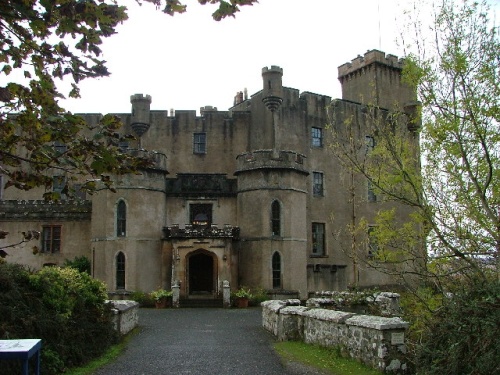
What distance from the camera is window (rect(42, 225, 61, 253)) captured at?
31281mm

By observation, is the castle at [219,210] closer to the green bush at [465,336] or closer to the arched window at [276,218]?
the arched window at [276,218]

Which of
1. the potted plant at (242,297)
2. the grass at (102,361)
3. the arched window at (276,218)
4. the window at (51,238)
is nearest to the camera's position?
the grass at (102,361)

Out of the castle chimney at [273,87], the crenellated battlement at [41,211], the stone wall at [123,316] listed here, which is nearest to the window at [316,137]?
the castle chimney at [273,87]

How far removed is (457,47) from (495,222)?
9.91 ft

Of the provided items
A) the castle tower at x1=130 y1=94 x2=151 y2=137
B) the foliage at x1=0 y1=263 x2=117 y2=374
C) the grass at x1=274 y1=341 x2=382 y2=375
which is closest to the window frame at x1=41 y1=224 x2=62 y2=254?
the castle tower at x1=130 y1=94 x2=151 y2=137

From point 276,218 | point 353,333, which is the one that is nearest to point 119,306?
point 353,333

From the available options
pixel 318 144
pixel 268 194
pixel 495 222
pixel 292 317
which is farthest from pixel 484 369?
pixel 318 144

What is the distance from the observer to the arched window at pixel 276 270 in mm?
28172

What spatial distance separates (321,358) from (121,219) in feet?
61.6

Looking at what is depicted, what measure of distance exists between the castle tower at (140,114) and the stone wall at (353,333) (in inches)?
804

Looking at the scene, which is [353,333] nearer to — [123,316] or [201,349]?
[201,349]

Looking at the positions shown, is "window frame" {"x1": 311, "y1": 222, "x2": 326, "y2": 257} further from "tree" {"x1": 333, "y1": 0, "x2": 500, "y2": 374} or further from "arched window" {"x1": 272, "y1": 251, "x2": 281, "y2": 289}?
"tree" {"x1": 333, "y1": 0, "x2": 500, "y2": 374}

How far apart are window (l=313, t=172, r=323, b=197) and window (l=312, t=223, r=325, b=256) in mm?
1876

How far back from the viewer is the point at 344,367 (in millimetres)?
10023
